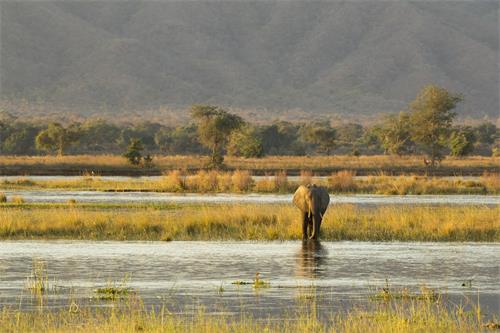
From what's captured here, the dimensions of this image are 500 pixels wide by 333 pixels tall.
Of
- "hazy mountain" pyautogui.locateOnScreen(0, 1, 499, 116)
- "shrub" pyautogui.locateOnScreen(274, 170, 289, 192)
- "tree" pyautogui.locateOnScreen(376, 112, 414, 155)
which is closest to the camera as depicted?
Answer: "shrub" pyautogui.locateOnScreen(274, 170, 289, 192)

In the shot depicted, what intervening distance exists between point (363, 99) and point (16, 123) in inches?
2566

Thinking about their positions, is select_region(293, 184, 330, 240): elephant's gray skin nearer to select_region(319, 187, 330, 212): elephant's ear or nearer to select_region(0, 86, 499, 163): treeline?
select_region(319, 187, 330, 212): elephant's ear

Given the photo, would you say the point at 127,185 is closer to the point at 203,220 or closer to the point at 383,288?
the point at 203,220

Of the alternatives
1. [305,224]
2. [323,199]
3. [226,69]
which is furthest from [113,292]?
[226,69]

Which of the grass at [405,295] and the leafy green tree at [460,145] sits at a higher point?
the leafy green tree at [460,145]

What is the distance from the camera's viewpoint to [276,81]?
195 meters

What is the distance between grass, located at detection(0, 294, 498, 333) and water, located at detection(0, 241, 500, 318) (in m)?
0.60

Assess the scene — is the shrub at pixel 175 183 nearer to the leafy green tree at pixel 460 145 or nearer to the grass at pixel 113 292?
the grass at pixel 113 292

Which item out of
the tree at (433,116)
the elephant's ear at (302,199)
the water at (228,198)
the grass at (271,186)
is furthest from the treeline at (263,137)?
the elephant's ear at (302,199)

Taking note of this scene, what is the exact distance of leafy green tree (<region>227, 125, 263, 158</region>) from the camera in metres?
106

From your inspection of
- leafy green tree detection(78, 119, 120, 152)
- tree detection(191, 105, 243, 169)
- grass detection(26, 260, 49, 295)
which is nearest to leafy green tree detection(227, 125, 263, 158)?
tree detection(191, 105, 243, 169)

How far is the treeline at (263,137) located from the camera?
8856 centimetres

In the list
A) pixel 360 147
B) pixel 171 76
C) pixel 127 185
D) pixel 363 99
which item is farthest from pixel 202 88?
pixel 127 185

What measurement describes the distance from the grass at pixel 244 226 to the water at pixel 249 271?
4.71ft
